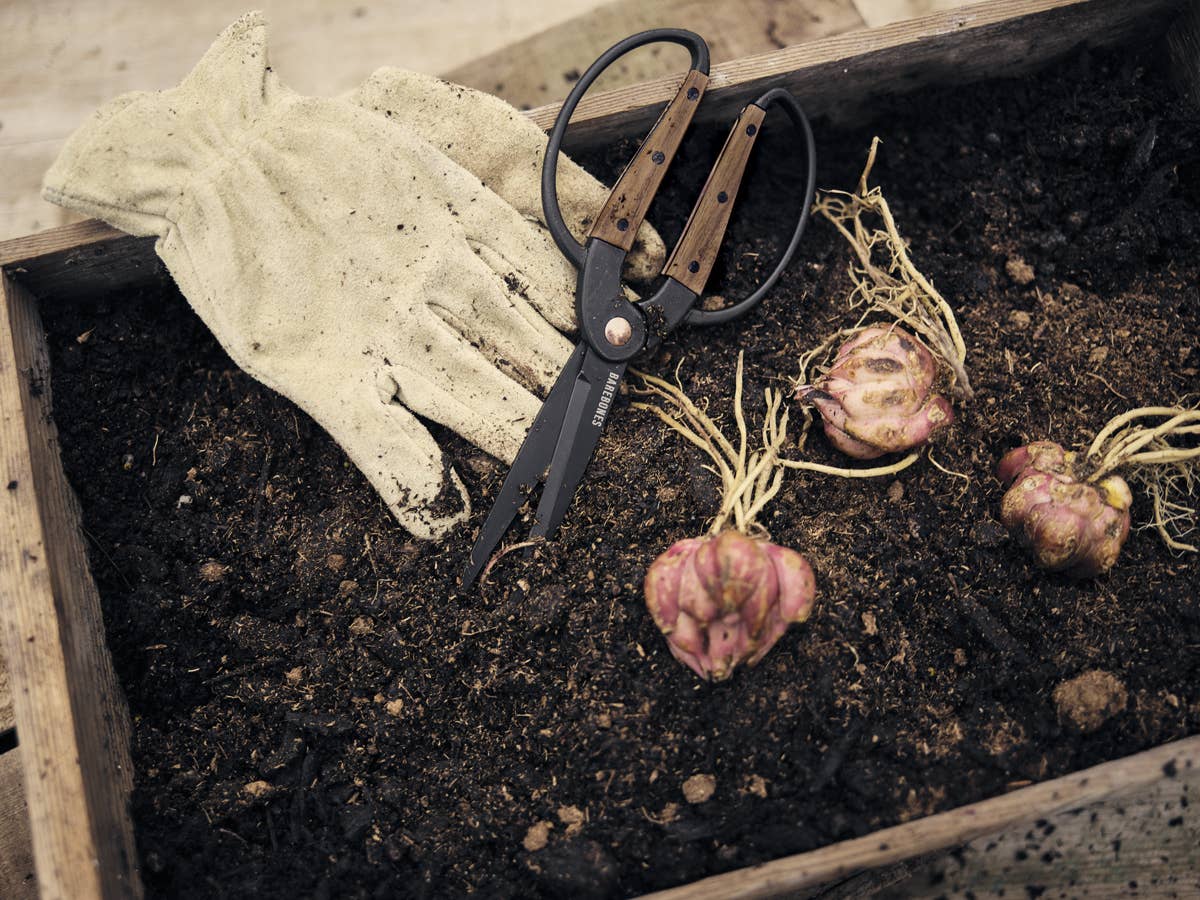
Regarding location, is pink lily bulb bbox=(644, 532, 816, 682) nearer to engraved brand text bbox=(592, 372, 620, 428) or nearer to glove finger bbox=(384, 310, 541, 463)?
engraved brand text bbox=(592, 372, 620, 428)

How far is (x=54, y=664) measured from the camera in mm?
1304

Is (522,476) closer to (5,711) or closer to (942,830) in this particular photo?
(942,830)

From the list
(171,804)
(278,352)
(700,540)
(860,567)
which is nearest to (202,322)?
(278,352)

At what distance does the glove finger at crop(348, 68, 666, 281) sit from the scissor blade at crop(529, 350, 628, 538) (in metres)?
0.22

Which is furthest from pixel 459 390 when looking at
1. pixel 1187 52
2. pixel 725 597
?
pixel 1187 52

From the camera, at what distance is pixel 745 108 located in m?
1.50

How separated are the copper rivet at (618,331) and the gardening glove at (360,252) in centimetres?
14

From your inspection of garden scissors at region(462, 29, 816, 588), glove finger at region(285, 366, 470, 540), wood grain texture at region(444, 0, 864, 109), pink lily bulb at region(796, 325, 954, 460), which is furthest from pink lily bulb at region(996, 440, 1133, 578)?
wood grain texture at region(444, 0, 864, 109)

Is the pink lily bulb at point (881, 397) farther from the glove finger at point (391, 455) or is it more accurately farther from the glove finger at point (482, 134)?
the glove finger at point (391, 455)

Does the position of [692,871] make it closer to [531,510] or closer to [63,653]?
[531,510]

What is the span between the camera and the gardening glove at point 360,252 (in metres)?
1.46

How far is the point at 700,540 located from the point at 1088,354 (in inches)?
31.7

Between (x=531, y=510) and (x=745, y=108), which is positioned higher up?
(x=745, y=108)

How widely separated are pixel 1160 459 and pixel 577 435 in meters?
0.91
